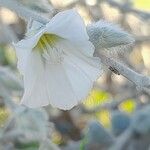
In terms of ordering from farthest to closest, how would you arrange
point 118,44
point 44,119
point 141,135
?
point 141,135, point 44,119, point 118,44

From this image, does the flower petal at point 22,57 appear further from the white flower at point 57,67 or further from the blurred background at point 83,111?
the blurred background at point 83,111

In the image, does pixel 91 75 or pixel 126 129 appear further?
pixel 126 129

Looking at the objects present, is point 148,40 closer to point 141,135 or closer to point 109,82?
point 109,82

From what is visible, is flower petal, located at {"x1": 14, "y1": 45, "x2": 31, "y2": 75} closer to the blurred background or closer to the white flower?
the white flower

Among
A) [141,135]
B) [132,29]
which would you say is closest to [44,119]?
[141,135]

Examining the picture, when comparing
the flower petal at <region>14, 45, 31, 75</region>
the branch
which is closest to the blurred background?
the branch

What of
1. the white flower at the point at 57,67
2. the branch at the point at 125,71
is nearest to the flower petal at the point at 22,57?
the white flower at the point at 57,67
